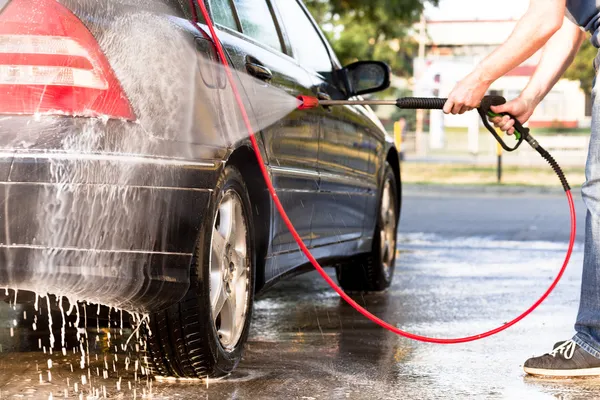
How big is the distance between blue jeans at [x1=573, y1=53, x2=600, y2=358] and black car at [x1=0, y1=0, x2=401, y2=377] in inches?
47.9

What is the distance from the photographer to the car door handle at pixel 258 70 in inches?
169

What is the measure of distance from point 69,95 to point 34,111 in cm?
12

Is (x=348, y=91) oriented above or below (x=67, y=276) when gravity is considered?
above

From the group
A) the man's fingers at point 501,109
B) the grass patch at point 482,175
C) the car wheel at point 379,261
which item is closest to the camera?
the man's fingers at point 501,109

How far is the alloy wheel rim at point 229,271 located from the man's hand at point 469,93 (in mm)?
835

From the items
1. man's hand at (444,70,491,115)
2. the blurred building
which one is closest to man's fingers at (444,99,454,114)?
man's hand at (444,70,491,115)

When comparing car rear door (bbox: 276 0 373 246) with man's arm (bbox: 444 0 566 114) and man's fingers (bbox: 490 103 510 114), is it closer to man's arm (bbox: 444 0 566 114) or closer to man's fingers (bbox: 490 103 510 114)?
man's fingers (bbox: 490 103 510 114)

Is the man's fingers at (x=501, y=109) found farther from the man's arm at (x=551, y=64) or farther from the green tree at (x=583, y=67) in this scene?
the green tree at (x=583, y=67)

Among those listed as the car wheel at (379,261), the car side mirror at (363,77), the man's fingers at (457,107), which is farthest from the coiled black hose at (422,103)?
the car wheel at (379,261)

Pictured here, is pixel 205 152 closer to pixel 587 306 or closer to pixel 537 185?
pixel 587 306

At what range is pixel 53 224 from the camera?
3.48 m

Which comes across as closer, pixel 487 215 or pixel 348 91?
pixel 348 91

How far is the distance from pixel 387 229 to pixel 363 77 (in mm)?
1322

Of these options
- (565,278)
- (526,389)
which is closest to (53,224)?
(526,389)
